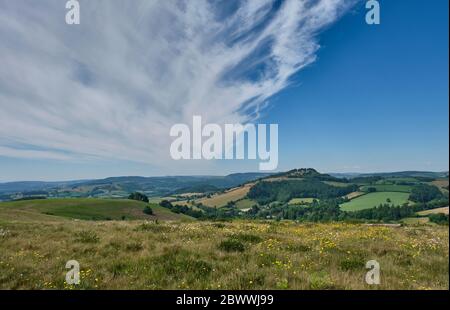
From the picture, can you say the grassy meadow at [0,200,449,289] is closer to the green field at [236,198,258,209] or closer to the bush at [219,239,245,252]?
the bush at [219,239,245,252]

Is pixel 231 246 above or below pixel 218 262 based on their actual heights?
below

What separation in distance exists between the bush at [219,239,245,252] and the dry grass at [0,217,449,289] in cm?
4

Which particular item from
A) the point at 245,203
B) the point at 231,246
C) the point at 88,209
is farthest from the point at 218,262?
the point at 245,203

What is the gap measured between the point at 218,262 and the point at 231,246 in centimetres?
213

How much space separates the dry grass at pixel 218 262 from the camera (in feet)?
21.9

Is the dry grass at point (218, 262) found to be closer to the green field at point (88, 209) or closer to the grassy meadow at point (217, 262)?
the grassy meadow at point (217, 262)

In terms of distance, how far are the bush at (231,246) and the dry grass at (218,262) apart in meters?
0.04

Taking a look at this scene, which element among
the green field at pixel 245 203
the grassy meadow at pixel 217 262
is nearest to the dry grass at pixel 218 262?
the grassy meadow at pixel 217 262

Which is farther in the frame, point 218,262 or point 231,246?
A: point 231,246

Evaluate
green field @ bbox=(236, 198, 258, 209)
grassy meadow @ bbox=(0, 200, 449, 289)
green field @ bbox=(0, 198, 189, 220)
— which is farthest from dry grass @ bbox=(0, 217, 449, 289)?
green field @ bbox=(236, 198, 258, 209)

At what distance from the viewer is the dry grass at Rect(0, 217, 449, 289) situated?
668 centimetres

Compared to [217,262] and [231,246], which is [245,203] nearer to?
[231,246]

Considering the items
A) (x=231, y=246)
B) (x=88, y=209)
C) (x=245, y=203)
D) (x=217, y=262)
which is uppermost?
(x=217, y=262)

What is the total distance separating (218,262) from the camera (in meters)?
8.31
